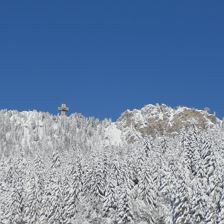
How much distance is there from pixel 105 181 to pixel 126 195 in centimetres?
1613

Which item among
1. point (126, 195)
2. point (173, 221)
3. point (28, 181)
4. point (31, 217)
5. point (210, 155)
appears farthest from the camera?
point (28, 181)

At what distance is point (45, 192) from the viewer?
366 ft

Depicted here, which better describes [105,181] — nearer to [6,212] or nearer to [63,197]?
[63,197]

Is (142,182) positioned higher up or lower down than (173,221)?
higher up

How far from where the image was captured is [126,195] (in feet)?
298

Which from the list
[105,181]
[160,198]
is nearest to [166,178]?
[160,198]

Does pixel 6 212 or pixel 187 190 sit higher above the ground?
pixel 6 212

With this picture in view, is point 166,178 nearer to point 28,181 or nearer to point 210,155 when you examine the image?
point 210,155

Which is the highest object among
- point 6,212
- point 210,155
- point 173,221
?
point 6,212

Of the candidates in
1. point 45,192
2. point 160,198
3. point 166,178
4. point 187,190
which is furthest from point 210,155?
point 45,192

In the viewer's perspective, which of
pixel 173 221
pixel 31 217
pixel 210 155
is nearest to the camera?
pixel 210 155

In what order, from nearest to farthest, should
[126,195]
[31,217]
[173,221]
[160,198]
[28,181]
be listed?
1. [173,221]
2. [126,195]
3. [160,198]
4. [31,217]
5. [28,181]

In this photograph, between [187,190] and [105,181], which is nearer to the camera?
[187,190]

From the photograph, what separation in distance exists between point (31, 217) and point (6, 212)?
15.0ft
